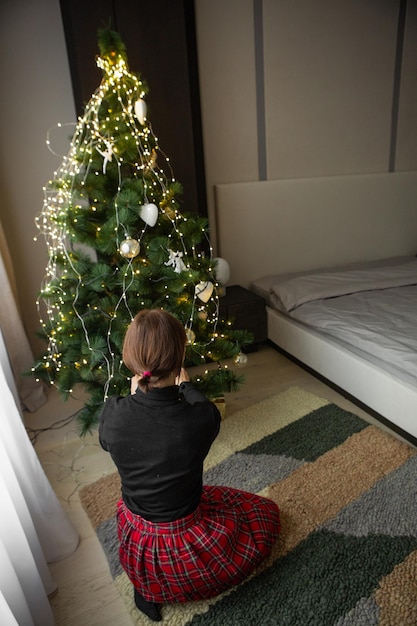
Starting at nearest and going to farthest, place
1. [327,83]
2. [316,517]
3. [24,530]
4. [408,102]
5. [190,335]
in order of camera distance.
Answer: [24,530]
[316,517]
[190,335]
[327,83]
[408,102]

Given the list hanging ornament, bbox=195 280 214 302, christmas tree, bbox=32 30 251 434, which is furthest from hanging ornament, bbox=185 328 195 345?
hanging ornament, bbox=195 280 214 302

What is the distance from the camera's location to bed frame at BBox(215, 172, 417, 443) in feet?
9.35

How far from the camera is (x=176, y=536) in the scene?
1.19 m

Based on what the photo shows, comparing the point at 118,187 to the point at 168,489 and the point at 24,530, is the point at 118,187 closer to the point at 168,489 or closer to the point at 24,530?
the point at 168,489

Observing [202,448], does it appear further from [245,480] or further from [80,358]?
[80,358]

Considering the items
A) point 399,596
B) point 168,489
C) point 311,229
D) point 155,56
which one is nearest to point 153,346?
point 168,489

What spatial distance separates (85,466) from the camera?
78.0 inches

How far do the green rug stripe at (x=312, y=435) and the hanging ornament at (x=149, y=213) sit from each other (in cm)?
121

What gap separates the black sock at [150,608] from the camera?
1.24 m

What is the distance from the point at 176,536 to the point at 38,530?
2.08ft

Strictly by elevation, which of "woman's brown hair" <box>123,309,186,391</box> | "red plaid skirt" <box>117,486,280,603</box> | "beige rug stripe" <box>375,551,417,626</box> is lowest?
"beige rug stripe" <box>375,551,417,626</box>

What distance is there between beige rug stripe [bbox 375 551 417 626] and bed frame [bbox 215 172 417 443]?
1.11 meters

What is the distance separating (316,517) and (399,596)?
37 centimetres

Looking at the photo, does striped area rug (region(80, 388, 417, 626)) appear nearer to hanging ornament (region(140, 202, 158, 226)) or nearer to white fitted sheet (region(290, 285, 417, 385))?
white fitted sheet (region(290, 285, 417, 385))
